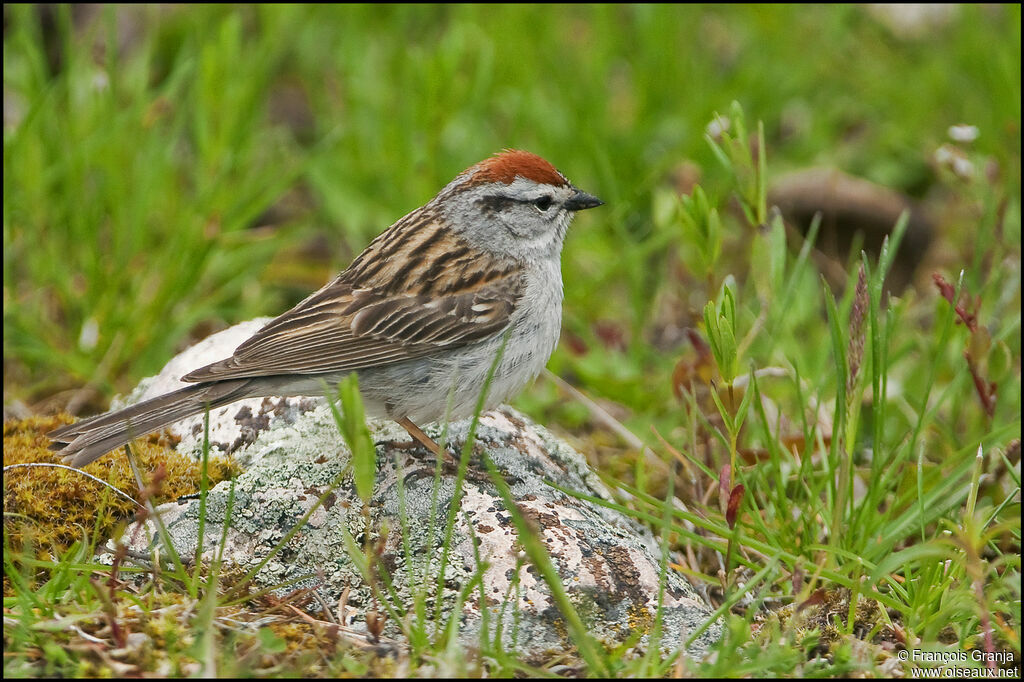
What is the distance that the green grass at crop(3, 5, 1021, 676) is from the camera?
3699 millimetres

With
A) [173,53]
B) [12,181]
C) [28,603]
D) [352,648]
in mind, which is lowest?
[352,648]

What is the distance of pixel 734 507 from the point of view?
3.73 m

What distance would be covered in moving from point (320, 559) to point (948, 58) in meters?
6.63

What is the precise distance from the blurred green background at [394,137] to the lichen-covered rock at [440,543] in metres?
1.29

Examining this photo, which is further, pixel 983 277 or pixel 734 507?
pixel 983 277

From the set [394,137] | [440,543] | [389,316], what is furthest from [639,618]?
[394,137]

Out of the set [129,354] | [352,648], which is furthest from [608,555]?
[129,354]

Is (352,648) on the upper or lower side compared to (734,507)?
lower

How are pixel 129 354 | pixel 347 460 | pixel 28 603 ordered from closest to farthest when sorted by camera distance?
1. pixel 28 603
2. pixel 347 460
3. pixel 129 354

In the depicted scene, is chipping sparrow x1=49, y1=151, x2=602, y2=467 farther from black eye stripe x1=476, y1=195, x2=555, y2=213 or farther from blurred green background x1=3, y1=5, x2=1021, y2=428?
blurred green background x1=3, y1=5, x2=1021, y2=428

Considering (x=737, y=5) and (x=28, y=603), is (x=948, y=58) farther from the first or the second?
(x=28, y=603)

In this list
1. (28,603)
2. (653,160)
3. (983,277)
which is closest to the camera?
(28,603)

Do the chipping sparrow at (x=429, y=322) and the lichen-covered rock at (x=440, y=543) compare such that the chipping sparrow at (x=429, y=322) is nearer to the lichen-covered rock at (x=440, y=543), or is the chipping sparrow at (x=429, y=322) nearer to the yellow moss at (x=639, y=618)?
the lichen-covered rock at (x=440, y=543)

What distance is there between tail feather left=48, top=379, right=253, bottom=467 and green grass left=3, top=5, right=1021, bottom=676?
54 cm
